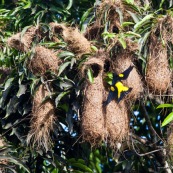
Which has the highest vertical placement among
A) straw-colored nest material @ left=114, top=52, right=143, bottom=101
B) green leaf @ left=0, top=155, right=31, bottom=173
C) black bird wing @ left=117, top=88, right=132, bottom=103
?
straw-colored nest material @ left=114, top=52, right=143, bottom=101

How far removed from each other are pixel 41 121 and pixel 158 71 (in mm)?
668

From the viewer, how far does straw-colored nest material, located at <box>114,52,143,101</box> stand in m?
3.24

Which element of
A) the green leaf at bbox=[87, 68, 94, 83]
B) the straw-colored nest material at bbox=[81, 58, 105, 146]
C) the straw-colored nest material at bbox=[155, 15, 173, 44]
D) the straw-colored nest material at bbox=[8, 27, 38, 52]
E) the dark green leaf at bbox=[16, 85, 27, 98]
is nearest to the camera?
the straw-colored nest material at bbox=[81, 58, 105, 146]

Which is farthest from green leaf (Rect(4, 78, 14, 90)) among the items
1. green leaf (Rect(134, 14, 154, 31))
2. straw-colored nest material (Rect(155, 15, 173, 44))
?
straw-colored nest material (Rect(155, 15, 173, 44))

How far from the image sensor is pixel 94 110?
124 inches

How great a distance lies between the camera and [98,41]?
3.59m

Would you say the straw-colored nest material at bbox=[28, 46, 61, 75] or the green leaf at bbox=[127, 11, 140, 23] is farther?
the green leaf at bbox=[127, 11, 140, 23]

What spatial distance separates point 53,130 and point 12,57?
2.07 feet

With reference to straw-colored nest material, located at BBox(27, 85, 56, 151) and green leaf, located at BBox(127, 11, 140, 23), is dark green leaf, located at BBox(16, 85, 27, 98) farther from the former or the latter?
green leaf, located at BBox(127, 11, 140, 23)

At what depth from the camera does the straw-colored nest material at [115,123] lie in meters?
3.13

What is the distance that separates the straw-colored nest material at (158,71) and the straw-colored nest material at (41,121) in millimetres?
547

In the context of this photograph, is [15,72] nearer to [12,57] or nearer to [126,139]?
[12,57]

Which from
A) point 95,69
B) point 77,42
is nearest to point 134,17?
point 77,42

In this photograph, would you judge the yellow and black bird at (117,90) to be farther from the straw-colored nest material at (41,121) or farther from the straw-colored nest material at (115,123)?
the straw-colored nest material at (41,121)
